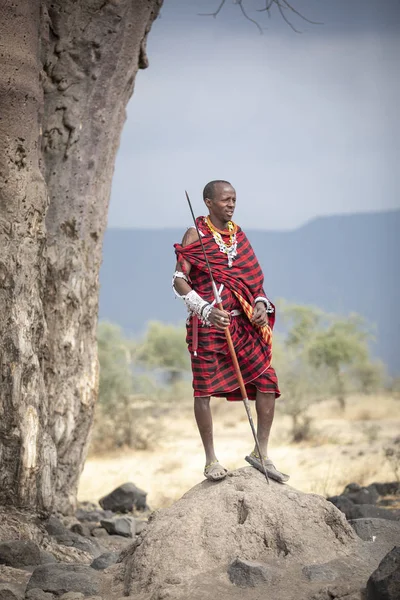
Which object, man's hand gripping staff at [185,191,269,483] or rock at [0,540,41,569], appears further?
rock at [0,540,41,569]

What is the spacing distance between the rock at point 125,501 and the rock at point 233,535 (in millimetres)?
4069

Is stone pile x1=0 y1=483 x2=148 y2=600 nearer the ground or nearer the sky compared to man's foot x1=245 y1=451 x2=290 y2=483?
nearer the ground

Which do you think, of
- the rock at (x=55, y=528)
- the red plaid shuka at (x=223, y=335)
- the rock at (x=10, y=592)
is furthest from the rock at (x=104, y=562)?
the red plaid shuka at (x=223, y=335)

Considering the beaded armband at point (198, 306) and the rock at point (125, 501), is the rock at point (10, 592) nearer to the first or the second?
the beaded armband at point (198, 306)

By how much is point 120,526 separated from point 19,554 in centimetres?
224

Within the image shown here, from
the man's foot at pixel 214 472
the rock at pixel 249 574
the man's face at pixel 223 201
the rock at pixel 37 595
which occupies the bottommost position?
the rock at pixel 37 595

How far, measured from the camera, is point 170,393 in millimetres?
21781

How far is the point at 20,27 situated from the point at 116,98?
53.9 inches

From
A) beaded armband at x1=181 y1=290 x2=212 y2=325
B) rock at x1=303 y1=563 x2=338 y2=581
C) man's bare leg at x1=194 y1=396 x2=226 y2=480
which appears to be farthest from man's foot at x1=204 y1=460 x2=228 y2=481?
beaded armband at x1=181 y1=290 x2=212 y2=325

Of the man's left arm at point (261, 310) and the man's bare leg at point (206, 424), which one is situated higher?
the man's left arm at point (261, 310)

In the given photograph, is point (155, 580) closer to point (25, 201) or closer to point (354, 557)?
point (354, 557)

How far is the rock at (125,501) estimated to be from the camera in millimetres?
9219

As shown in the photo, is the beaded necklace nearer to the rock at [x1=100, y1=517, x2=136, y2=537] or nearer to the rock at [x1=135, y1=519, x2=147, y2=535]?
the rock at [x1=100, y1=517, x2=136, y2=537]

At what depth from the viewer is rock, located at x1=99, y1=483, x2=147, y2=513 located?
922 centimetres
